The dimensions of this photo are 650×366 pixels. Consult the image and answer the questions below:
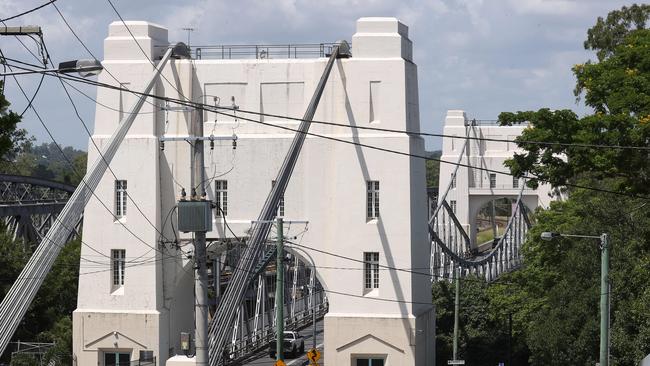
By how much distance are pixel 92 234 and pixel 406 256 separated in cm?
1093

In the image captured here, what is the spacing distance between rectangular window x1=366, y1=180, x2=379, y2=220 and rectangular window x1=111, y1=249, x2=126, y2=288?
28.3 feet

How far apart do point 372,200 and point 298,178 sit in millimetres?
2756

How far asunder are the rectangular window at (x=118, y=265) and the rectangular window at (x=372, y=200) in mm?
8620

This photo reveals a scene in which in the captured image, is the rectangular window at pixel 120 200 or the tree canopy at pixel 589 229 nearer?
the tree canopy at pixel 589 229

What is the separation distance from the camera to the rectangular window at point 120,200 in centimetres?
5275

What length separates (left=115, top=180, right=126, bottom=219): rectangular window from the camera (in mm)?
52750

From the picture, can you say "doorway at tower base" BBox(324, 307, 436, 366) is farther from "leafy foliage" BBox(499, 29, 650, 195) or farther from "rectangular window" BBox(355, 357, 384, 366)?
"leafy foliage" BBox(499, 29, 650, 195)

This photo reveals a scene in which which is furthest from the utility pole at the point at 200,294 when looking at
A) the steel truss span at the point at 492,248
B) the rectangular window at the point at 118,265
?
the steel truss span at the point at 492,248

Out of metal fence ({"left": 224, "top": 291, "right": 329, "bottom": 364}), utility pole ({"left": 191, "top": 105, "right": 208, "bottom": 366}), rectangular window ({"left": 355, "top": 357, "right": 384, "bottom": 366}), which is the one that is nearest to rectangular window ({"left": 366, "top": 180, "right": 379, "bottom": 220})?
rectangular window ({"left": 355, "top": 357, "right": 384, "bottom": 366})

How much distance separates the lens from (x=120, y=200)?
2087 inches

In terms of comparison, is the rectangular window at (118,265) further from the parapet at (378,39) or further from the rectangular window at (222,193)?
the parapet at (378,39)

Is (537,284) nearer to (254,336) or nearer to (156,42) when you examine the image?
(254,336)

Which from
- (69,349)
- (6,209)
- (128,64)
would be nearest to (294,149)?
(128,64)

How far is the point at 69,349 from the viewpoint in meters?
56.0
